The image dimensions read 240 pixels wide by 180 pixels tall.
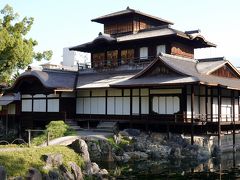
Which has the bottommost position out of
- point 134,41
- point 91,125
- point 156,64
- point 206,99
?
point 91,125

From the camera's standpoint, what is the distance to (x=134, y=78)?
118ft

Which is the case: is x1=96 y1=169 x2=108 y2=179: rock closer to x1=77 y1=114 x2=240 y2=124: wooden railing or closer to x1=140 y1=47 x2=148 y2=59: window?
x1=77 y1=114 x2=240 y2=124: wooden railing

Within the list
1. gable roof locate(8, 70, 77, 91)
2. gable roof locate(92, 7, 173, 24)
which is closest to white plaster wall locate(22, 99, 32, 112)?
gable roof locate(8, 70, 77, 91)

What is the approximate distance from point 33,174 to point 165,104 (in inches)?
732

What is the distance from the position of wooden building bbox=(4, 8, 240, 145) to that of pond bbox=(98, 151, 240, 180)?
445 centimetres

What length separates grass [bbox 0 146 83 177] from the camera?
17312mm

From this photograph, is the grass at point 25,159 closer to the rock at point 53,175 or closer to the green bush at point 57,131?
the rock at point 53,175

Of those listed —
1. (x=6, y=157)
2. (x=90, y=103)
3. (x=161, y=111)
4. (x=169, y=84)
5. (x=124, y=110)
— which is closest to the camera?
(x=6, y=157)

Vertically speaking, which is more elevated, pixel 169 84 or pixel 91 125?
pixel 169 84

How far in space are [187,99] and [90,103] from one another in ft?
36.5

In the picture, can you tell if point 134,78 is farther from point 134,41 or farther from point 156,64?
point 134,41

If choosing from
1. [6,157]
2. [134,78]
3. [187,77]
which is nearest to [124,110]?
[134,78]

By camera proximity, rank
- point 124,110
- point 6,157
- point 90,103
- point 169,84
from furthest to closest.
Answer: point 90,103 → point 124,110 → point 169,84 → point 6,157

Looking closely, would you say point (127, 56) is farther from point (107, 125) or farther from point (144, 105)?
point (107, 125)
